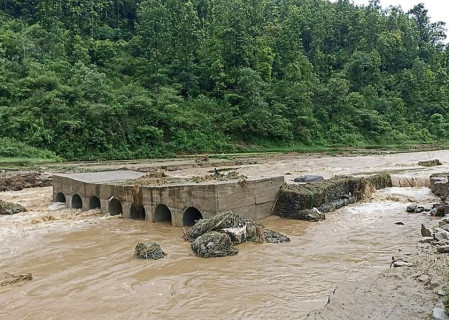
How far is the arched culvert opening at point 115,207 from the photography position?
53.3 feet

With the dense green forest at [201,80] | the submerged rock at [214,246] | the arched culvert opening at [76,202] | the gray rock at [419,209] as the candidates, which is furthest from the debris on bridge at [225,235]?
the dense green forest at [201,80]

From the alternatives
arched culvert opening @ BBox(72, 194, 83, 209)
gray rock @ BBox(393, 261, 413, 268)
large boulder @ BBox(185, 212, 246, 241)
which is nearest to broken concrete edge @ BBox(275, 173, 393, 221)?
large boulder @ BBox(185, 212, 246, 241)

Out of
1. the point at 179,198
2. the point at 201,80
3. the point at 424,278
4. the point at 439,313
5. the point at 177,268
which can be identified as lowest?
the point at 177,268

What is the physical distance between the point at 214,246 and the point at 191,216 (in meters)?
3.97

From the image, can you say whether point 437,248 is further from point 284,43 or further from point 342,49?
point 342,49

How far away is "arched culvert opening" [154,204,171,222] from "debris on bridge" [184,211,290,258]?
2.77 meters

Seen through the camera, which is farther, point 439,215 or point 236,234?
point 439,215

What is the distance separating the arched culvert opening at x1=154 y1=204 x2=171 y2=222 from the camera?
48.6 feet

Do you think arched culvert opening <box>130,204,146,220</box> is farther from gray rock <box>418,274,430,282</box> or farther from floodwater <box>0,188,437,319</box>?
gray rock <box>418,274,430,282</box>

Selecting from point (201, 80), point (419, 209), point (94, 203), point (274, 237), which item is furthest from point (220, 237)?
point (201, 80)

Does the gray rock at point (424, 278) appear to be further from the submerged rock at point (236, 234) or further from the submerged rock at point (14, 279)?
the submerged rock at point (14, 279)

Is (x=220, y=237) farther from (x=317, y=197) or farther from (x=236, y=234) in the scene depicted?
(x=317, y=197)

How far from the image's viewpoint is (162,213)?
15102mm

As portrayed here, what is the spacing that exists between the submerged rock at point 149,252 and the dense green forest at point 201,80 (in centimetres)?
2330
